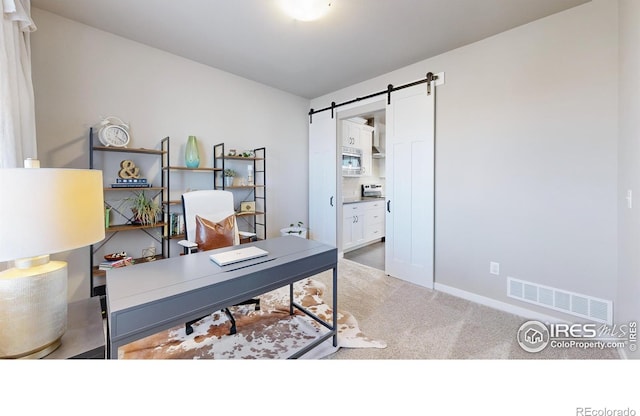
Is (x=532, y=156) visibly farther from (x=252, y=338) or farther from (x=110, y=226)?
(x=110, y=226)

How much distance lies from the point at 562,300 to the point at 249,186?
354 centimetres

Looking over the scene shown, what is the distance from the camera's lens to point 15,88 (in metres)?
1.59

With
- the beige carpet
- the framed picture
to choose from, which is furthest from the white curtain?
the beige carpet

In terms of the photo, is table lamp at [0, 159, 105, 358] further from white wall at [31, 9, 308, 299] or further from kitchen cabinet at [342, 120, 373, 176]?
kitchen cabinet at [342, 120, 373, 176]

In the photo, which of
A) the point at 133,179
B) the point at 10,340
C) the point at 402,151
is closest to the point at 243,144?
the point at 133,179

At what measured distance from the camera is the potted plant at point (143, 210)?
2.60 m

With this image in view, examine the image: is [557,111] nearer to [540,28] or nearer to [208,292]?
[540,28]

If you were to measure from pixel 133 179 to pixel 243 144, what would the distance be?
146 centimetres

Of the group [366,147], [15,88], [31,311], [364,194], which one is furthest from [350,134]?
[31,311]

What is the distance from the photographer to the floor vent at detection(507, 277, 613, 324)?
6.56 ft

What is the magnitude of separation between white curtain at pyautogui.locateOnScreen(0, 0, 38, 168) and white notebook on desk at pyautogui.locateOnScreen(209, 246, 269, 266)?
131cm

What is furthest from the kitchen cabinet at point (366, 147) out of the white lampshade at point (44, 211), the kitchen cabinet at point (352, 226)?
the white lampshade at point (44, 211)

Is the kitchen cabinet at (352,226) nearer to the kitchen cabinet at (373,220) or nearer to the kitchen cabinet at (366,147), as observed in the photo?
the kitchen cabinet at (373,220)
